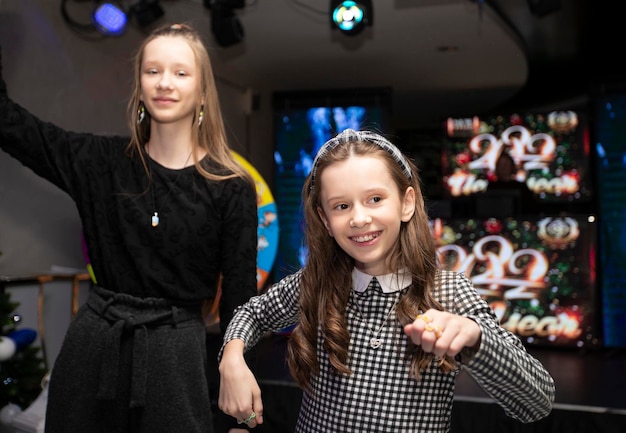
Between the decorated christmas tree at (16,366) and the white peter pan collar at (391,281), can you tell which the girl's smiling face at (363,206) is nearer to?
the white peter pan collar at (391,281)

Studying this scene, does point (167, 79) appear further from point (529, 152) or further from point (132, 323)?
point (529, 152)

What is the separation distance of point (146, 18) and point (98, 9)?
0.27 metres

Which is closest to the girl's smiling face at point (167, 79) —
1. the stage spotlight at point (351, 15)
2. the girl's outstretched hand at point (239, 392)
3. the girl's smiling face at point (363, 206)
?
the girl's smiling face at point (363, 206)

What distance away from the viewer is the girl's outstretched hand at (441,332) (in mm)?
830

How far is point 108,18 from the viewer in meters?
3.65

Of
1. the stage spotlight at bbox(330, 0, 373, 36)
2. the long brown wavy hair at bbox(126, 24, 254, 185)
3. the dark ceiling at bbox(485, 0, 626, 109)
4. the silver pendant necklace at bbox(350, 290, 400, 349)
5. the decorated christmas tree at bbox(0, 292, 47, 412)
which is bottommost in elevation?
the decorated christmas tree at bbox(0, 292, 47, 412)

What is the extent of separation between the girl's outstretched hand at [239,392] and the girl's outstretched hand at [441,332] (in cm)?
31

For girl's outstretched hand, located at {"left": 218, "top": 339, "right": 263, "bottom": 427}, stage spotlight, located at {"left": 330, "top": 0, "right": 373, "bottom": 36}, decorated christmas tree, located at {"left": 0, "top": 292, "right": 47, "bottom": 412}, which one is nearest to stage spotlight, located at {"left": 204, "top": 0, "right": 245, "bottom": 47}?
stage spotlight, located at {"left": 330, "top": 0, "right": 373, "bottom": 36}

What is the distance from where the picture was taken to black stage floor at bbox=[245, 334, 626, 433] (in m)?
2.69

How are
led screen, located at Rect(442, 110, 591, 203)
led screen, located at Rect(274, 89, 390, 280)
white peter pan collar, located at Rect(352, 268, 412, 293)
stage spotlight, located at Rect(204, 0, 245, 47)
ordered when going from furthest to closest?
led screen, located at Rect(274, 89, 390, 280), led screen, located at Rect(442, 110, 591, 203), stage spotlight, located at Rect(204, 0, 245, 47), white peter pan collar, located at Rect(352, 268, 412, 293)

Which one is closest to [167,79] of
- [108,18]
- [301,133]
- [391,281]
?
[391,281]

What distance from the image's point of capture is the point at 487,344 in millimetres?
909

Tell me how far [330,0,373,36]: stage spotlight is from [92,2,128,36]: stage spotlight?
121 centimetres

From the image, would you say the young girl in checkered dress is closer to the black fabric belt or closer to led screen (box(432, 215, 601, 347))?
the black fabric belt
